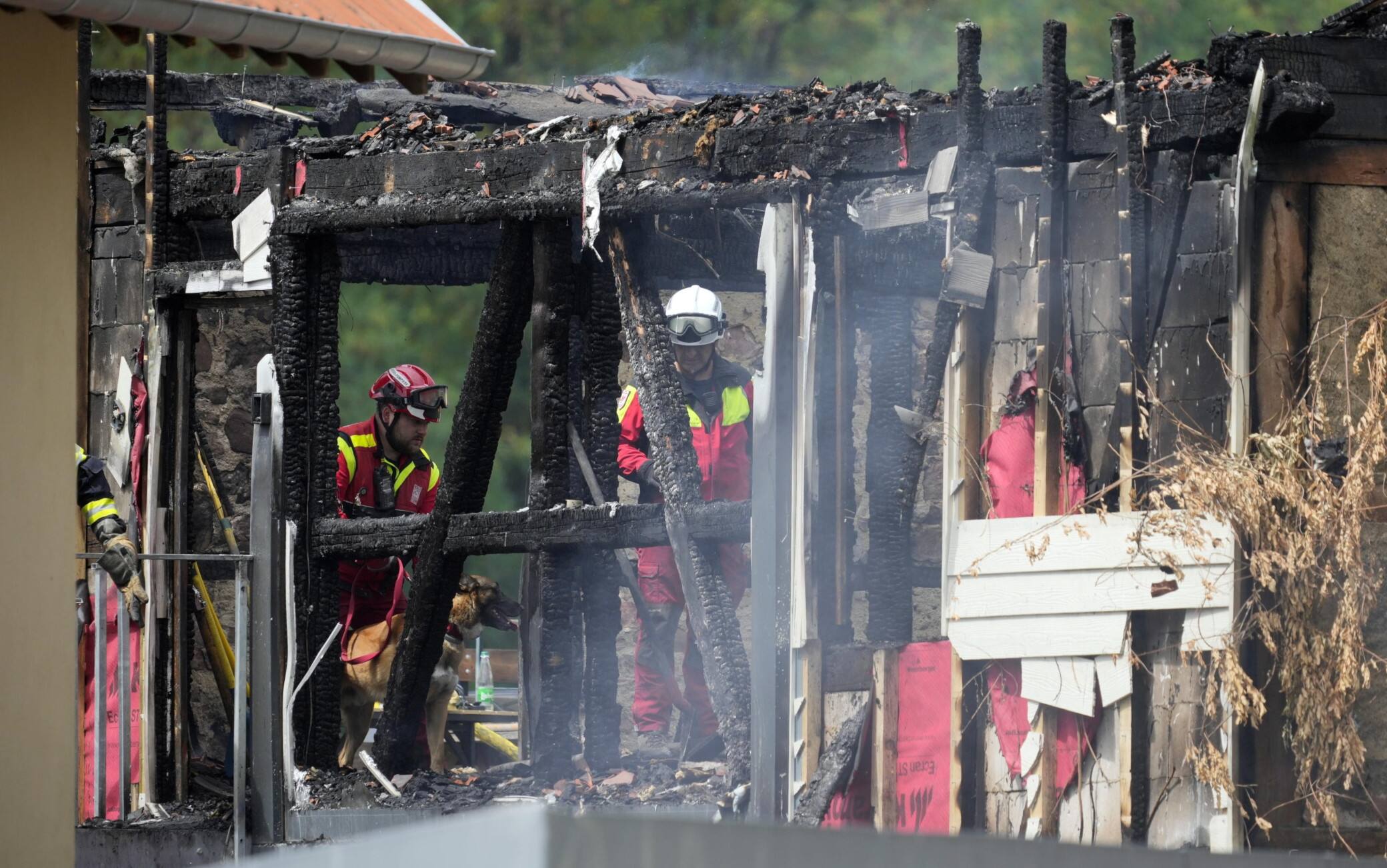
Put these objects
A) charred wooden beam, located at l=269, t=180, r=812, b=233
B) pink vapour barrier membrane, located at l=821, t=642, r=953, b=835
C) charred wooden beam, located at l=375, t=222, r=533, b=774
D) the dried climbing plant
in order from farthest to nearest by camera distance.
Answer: charred wooden beam, located at l=375, t=222, r=533, b=774, charred wooden beam, located at l=269, t=180, r=812, b=233, pink vapour barrier membrane, located at l=821, t=642, r=953, b=835, the dried climbing plant

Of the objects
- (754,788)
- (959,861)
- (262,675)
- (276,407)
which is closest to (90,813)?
(262,675)

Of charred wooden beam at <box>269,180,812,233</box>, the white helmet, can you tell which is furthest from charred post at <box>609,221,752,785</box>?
the white helmet

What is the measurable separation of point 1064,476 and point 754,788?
1742mm

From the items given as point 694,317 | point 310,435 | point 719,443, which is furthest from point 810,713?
point 694,317

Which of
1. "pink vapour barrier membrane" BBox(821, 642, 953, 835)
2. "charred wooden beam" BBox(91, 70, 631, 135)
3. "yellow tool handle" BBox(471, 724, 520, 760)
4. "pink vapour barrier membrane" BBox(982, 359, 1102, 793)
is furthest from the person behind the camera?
"yellow tool handle" BBox(471, 724, 520, 760)

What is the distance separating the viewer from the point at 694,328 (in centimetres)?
1066

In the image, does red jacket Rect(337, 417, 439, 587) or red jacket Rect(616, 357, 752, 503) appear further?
red jacket Rect(616, 357, 752, 503)

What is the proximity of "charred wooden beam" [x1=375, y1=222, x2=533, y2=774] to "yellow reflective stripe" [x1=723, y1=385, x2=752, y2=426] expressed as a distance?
157cm

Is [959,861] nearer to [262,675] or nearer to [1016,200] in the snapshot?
[1016,200]

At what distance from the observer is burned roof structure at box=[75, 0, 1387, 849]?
7.00m

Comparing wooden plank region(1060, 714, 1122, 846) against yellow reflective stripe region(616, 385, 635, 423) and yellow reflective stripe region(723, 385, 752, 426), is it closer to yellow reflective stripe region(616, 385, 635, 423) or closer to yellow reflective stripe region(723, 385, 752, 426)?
yellow reflective stripe region(723, 385, 752, 426)

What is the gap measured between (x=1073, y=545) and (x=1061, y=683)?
482mm

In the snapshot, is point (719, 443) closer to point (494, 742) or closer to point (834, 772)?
point (494, 742)

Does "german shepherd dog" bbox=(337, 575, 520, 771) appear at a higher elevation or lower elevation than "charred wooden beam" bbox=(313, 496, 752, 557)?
lower
